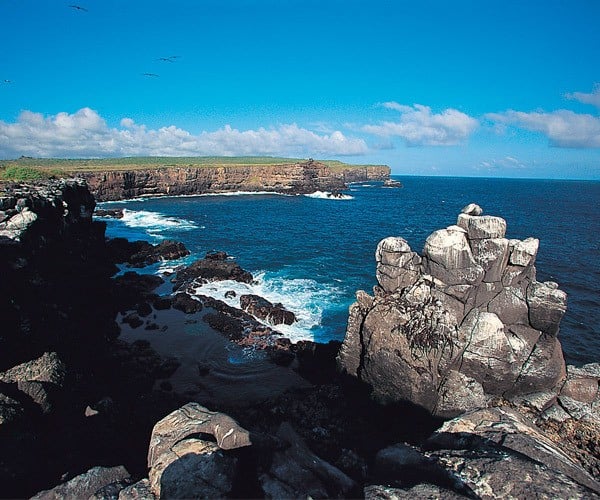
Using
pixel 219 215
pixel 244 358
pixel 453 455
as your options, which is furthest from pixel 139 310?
pixel 219 215

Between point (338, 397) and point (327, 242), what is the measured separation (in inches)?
1674

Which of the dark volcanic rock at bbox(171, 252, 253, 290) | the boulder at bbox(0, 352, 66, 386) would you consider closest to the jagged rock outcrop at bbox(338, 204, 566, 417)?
the boulder at bbox(0, 352, 66, 386)

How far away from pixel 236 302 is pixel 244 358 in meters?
10.0

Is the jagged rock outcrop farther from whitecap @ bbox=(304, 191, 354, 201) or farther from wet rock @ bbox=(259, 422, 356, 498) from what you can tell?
whitecap @ bbox=(304, 191, 354, 201)

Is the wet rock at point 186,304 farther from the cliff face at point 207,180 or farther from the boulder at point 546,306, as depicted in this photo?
the cliff face at point 207,180

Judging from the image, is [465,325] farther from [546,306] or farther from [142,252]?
[142,252]

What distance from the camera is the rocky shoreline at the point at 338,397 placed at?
23.0 feet

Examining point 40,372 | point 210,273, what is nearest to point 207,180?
point 210,273

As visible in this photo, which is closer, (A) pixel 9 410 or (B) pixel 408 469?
(B) pixel 408 469

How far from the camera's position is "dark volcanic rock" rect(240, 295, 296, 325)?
102 feet

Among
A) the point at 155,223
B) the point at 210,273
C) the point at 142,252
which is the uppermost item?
the point at 155,223

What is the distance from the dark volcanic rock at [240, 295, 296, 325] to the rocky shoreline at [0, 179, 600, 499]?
461 millimetres

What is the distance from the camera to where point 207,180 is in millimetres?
146375

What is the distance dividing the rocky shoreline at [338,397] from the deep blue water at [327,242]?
26.2ft
